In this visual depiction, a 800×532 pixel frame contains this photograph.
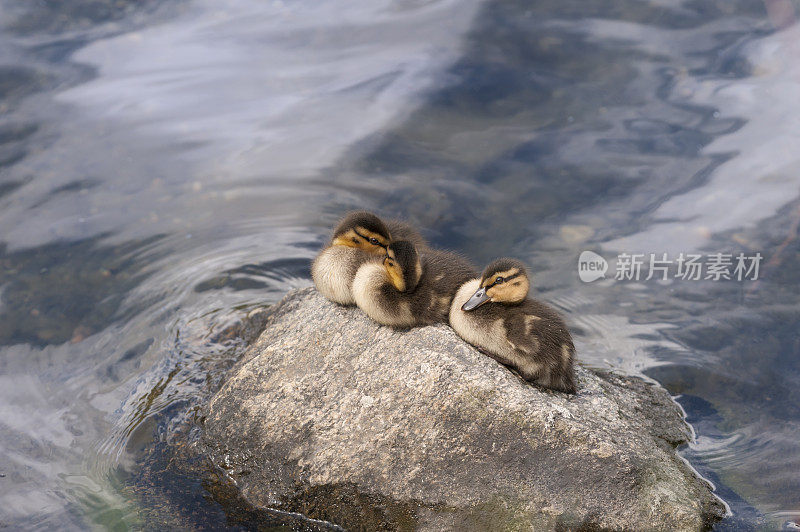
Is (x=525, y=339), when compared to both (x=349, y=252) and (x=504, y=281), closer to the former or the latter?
(x=504, y=281)

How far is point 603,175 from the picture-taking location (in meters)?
8.71

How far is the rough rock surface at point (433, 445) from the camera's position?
13.4 feet

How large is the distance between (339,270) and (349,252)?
0.46ft

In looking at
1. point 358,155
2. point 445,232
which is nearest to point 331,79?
point 358,155

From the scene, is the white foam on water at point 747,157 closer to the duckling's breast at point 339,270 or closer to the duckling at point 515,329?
the duckling at point 515,329

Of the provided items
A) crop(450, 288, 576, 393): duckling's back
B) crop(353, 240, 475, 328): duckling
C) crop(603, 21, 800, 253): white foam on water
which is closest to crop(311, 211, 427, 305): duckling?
crop(353, 240, 475, 328): duckling

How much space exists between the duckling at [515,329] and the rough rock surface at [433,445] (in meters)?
0.12

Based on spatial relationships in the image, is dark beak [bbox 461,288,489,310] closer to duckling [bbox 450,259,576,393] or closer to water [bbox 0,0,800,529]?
duckling [bbox 450,259,576,393]

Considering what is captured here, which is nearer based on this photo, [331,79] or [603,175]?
[603,175]

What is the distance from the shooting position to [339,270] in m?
5.16

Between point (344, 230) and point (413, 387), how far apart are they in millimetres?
1317

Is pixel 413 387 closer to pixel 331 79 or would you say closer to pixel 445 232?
pixel 445 232

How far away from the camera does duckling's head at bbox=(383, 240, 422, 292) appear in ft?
15.3

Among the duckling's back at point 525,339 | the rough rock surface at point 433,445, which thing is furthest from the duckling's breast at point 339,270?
the duckling's back at point 525,339
